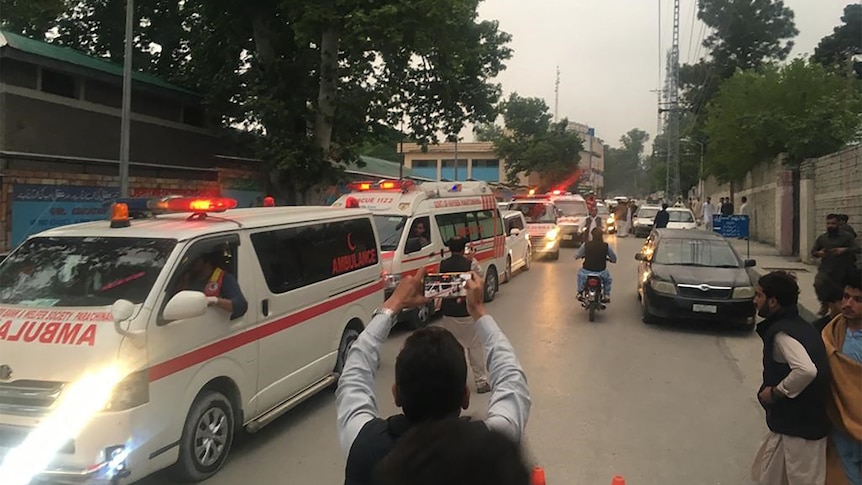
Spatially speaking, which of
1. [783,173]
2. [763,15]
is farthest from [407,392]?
[763,15]

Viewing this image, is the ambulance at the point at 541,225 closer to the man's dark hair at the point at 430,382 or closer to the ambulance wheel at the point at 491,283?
the ambulance wheel at the point at 491,283

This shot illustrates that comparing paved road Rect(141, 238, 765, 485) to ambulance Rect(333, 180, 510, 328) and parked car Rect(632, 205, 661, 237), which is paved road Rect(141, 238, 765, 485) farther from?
parked car Rect(632, 205, 661, 237)

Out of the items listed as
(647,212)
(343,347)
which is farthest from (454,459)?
(647,212)

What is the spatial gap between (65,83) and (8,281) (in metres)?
15.9

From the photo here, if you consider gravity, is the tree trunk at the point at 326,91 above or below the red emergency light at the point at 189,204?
above

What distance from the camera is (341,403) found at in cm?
221

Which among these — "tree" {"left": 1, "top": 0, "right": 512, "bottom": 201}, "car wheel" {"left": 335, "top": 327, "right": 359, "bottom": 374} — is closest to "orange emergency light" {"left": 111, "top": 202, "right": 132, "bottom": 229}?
"car wheel" {"left": 335, "top": 327, "right": 359, "bottom": 374}

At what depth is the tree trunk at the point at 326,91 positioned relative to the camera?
61.5 feet

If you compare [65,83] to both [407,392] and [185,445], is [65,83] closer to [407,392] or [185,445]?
[185,445]

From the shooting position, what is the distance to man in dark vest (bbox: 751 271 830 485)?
143 inches

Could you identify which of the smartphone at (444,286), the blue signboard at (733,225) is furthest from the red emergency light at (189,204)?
the blue signboard at (733,225)

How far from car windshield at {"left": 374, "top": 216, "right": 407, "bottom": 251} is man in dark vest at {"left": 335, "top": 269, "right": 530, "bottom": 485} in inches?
313

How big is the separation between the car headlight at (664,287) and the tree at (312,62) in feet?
32.4

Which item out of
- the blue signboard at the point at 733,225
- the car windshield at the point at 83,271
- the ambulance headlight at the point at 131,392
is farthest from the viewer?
the blue signboard at the point at 733,225
